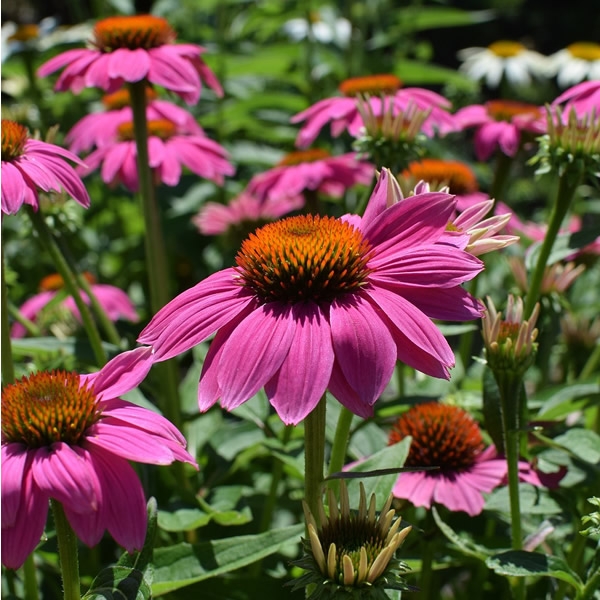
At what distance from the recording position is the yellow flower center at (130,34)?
4.25 feet

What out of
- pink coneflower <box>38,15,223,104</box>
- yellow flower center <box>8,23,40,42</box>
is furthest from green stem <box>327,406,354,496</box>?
yellow flower center <box>8,23,40,42</box>

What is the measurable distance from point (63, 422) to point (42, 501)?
7 centimetres

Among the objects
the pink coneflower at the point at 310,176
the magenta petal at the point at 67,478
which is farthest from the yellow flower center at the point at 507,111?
the magenta petal at the point at 67,478

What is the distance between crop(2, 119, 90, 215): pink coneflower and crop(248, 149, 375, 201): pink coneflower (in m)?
0.71

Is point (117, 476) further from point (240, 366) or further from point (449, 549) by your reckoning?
point (449, 549)

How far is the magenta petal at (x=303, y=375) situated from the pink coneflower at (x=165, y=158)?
0.83 metres

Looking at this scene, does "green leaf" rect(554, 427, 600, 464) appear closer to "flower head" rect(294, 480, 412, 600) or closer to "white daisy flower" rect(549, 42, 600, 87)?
"flower head" rect(294, 480, 412, 600)

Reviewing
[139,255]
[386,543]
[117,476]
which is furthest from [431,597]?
[139,255]

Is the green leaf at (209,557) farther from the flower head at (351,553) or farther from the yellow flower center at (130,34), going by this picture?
the yellow flower center at (130,34)

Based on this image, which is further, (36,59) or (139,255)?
(36,59)

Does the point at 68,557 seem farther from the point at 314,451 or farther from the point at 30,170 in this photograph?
the point at 30,170

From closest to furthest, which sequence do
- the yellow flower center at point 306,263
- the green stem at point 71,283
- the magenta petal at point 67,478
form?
the magenta petal at point 67,478, the yellow flower center at point 306,263, the green stem at point 71,283

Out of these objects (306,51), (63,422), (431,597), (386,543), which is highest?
(306,51)

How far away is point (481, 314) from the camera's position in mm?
705
